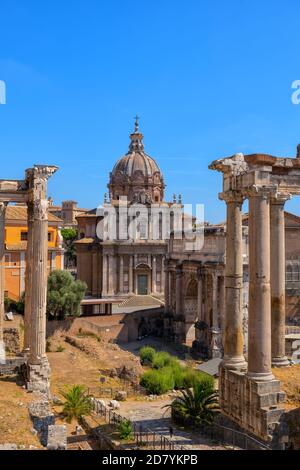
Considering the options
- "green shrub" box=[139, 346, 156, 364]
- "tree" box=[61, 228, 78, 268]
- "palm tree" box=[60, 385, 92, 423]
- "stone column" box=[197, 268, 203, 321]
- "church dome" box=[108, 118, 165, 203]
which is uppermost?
"church dome" box=[108, 118, 165, 203]

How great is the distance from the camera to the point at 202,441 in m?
12.5

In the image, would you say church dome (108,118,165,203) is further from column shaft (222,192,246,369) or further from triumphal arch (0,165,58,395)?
column shaft (222,192,246,369)

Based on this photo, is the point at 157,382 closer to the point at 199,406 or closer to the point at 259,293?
the point at 199,406

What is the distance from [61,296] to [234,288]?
20690 mm

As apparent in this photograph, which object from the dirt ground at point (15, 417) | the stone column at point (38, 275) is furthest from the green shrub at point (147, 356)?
the dirt ground at point (15, 417)

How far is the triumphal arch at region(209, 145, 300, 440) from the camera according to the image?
39.6ft

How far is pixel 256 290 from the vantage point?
12.3 m

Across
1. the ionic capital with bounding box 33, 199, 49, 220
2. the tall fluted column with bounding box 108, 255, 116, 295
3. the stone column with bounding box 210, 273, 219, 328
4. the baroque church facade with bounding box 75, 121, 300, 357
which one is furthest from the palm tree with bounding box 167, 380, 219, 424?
the tall fluted column with bounding box 108, 255, 116, 295

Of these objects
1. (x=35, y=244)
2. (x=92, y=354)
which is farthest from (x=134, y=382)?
(x=35, y=244)

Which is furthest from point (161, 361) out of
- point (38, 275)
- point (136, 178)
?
point (136, 178)

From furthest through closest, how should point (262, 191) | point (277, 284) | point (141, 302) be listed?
point (141, 302), point (277, 284), point (262, 191)

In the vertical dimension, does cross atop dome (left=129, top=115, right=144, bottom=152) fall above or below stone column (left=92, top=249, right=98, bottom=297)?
above

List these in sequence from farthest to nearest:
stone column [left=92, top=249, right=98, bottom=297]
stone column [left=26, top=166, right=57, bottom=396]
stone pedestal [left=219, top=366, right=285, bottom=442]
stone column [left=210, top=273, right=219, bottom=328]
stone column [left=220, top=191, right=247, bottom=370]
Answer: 1. stone column [left=92, top=249, right=98, bottom=297]
2. stone column [left=210, top=273, right=219, bottom=328]
3. stone column [left=26, top=166, right=57, bottom=396]
4. stone column [left=220, top=191, right=247, bottom=370]
5. stone pedestal [left=219, top=366, right=285, bottom=442]

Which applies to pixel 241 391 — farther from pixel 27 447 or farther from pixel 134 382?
pixel 134 382
